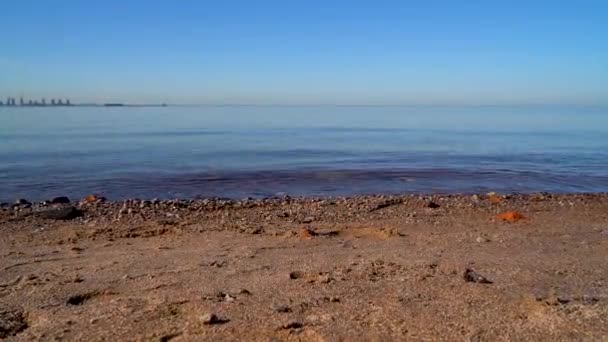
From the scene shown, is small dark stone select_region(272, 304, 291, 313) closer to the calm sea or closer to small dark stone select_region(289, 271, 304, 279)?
small dark stone select_region(289, 271, 304, 279)

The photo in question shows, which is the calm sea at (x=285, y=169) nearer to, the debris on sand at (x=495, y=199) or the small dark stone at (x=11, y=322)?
the debris on sand at (x=495, y=199)

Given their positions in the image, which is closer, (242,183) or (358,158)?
(242,183)

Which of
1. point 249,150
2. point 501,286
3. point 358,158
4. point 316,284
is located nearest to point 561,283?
point 501,286

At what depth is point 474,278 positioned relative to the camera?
5.99 m

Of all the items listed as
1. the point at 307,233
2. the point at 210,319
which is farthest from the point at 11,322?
the point at 307,233

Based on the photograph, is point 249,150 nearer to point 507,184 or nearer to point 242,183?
point 242,183

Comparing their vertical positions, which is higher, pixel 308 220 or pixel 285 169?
pixel 308 220

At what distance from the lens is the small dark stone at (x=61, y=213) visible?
415 inches

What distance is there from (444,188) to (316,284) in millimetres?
12338

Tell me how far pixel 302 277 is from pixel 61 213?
6806 mm

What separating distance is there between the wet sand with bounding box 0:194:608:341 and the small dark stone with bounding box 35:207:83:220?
0.05 meters

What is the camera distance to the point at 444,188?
56.6 feet

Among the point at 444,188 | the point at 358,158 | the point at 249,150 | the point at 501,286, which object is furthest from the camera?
the point at 249,150

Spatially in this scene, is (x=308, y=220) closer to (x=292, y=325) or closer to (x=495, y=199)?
(x=495, y=199)
